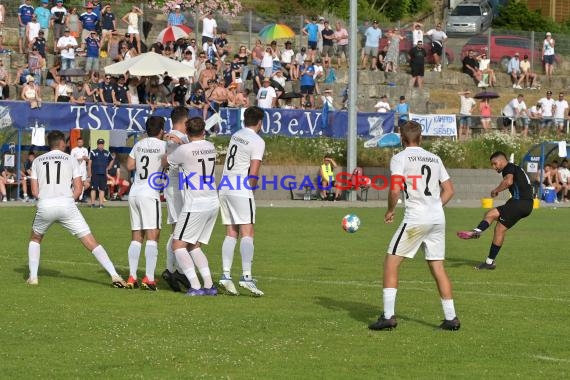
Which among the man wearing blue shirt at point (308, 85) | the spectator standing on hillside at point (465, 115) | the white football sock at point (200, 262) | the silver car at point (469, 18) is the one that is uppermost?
the silver car at point (469, 18)

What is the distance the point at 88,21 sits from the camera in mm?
39656

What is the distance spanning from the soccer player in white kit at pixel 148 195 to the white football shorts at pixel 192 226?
0.75m

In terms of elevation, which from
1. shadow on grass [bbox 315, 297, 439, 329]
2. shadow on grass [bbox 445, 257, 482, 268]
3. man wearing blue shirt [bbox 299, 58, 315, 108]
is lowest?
shadow on grass [bbox 445, 257, 482, 268]

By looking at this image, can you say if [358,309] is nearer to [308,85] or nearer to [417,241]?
[417,241]

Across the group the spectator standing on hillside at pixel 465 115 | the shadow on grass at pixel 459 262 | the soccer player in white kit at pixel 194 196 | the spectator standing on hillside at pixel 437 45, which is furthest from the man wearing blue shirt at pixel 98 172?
A: the spectator standing on hillside at pixel 437 45

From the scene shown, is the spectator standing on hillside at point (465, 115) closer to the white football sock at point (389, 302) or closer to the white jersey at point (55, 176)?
the white jersey at point (55, 176)

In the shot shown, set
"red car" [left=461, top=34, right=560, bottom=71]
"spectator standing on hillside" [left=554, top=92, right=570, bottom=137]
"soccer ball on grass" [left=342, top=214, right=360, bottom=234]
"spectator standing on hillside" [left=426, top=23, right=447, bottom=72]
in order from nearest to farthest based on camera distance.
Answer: "soccer ball on grass" [left=342, top=214, right=360, bottom=234] < "spectator standing on hillside" [left=554, top=92, right=570, bottom=137] < "spectator standing on hillside" [left=426, top=23, right=447, bottom=72] < "red car" [left=461, top=34, right=560, bottom=71]

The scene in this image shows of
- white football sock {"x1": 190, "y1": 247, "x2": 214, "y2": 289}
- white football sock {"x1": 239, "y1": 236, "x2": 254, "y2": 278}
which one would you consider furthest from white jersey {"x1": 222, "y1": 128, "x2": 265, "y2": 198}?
white football sock {"x1": 190, "y1": 247, "x2": 214, "y2": 289}

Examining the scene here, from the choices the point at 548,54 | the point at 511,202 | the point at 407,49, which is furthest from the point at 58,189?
the point at 548,54

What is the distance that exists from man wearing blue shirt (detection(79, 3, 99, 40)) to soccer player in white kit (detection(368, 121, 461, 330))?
2895 cm

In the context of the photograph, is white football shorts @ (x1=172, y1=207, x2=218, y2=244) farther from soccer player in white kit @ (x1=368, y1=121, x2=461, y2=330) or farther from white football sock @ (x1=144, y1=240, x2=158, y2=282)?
soccer player in white kit @ (x1=368, y1=121, x2=461, y2=330)

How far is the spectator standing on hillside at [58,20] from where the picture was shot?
39938mm

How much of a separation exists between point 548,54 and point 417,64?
27.9 feet

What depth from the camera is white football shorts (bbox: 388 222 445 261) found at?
11.8 metres
